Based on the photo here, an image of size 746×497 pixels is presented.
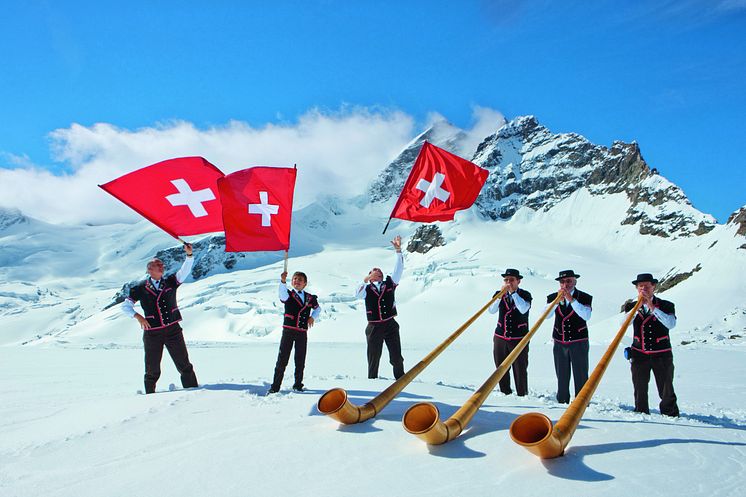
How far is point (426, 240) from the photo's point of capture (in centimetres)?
10738

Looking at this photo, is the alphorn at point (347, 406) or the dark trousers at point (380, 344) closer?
the alphorn at point (347, 406)

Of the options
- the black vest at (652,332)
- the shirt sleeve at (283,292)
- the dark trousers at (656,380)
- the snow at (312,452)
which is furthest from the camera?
the shirt sleeve at (283,292)

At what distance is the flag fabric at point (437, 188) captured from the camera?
974cm

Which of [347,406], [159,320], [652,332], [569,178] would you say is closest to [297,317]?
[159,320]

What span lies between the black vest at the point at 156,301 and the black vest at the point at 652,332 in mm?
6656

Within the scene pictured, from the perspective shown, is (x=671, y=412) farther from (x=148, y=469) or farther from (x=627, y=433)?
(x=148, y=469)

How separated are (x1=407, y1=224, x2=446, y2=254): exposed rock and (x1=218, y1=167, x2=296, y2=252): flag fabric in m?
96.0

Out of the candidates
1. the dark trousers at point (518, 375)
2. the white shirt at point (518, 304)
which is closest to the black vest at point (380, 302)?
the white shirt at point (518, 304)

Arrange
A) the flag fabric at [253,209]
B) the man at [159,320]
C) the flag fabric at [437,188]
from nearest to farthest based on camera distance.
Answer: the man at [159,320]
the flag fabric at [253,209]
the flag fabric at [437,188]

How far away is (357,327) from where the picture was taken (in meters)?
49.1

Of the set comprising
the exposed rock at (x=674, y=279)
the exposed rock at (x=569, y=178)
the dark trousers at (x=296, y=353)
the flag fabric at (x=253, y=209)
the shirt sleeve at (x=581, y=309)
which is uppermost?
the exposed rock at (x=569, y=178)

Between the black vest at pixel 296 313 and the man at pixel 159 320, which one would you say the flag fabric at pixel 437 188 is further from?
the man at pixel 159 320

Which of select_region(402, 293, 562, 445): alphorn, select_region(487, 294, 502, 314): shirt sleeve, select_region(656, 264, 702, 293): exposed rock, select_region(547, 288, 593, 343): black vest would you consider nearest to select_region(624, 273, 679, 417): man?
select_region(547, 288, 593, 343): black vest

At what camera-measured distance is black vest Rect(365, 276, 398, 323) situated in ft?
27.7
